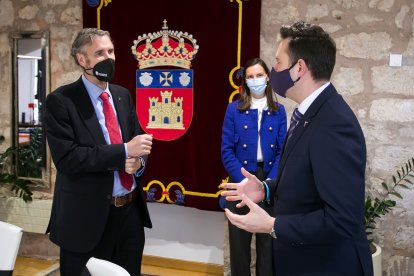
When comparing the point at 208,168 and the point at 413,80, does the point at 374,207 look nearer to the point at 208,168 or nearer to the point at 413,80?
the point at 413,80

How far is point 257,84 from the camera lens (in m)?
2.90

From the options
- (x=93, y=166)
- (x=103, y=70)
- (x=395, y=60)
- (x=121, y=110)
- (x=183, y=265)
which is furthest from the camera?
(x=183, y=265)

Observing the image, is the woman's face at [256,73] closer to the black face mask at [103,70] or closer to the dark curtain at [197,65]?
the dark curtain at [197,65]

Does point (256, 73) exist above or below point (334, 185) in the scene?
above

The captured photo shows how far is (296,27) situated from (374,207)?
6.10 ft

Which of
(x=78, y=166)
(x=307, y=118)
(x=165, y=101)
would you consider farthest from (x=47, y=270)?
(x=307, y=118)

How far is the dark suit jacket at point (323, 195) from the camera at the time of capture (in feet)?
4.11

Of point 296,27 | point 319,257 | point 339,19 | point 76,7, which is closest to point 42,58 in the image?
point 76,7

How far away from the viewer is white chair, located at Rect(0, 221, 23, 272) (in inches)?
63.5

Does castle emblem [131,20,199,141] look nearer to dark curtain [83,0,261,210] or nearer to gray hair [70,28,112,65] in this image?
dark curtain [83,0,261,210]

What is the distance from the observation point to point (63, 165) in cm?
196

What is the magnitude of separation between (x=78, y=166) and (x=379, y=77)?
2156mm

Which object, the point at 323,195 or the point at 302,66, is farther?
the point at 302,66

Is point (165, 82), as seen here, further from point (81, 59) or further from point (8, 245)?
point (8, 245)
